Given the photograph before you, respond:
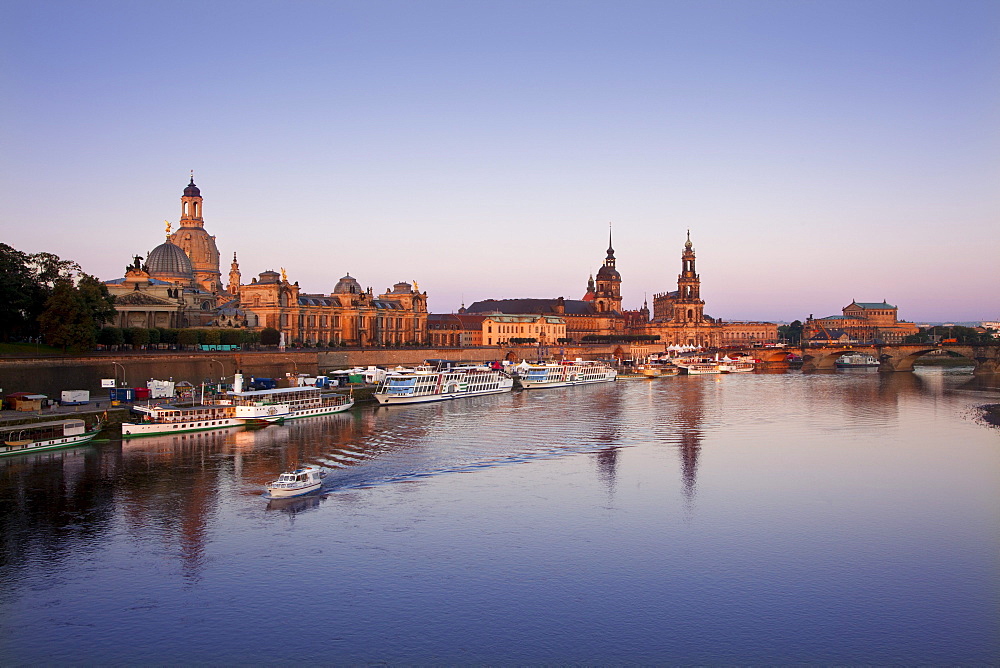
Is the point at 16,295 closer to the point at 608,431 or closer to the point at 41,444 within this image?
the point at 41,444

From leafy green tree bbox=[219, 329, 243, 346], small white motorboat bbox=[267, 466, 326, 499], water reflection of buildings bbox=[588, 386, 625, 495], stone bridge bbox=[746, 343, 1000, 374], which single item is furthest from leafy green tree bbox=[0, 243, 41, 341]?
stone bridge bbox=[746, 343, 1000, 374]

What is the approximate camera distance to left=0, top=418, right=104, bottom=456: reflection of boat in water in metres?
34.8

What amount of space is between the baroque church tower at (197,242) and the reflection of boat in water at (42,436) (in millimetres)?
63154

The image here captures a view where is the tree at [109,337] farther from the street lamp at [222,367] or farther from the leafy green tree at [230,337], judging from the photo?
the leafy green tree at [230,337]

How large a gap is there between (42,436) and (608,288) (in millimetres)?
131304

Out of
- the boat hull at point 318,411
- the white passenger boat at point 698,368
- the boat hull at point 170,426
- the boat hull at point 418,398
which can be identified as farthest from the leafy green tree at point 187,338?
the white passenger boat at point 698,368

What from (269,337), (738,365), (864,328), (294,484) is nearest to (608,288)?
(738,365)

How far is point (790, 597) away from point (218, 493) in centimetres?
1849

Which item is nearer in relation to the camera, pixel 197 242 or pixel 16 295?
pixel 16 295

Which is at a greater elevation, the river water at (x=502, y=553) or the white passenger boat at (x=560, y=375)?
the white passenger boat at (x=560, y=375)

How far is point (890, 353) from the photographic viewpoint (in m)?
109

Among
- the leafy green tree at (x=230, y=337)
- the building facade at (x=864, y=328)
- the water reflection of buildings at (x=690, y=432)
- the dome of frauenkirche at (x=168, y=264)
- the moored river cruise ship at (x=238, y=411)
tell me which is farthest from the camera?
the building facade at (x=864, y=328)

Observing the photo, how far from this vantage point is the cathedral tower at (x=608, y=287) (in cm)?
15812

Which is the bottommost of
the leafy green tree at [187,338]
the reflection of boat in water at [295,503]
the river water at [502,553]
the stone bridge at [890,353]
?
the river water at [502,553]
